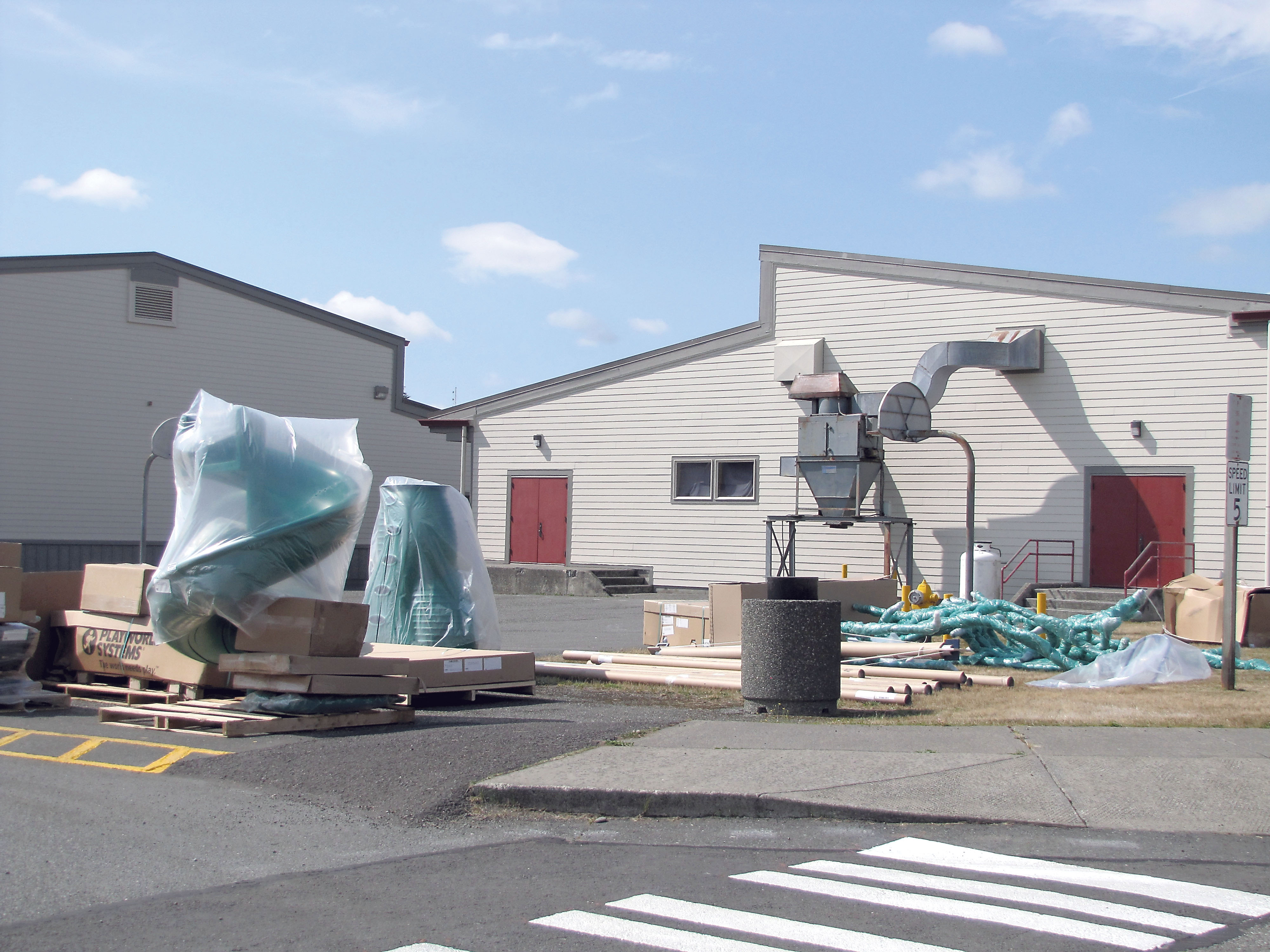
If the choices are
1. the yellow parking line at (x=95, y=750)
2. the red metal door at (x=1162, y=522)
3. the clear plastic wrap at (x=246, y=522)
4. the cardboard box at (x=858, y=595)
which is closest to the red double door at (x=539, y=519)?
the red metal door at (x=1162, y=522)

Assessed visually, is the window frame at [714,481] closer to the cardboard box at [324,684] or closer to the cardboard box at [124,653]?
the cardboard box at [124,653]

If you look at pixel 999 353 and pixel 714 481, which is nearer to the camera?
pixel 999 353

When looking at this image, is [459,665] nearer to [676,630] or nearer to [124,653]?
[124,653]

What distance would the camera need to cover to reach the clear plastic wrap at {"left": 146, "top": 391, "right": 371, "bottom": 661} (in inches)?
345

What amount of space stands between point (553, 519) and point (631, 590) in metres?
3.02

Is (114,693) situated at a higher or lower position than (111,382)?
lower

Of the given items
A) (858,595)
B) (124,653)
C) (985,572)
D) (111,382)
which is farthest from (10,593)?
(111,382)

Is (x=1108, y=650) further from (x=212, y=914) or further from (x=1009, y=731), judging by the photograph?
(x=212, y=914)

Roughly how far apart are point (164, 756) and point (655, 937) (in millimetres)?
4876

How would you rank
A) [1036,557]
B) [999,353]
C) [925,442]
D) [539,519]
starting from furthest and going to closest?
1. [539,519]
2. [925,442]
3. [1036,557]
4. [999,353]

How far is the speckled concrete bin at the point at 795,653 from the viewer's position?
30.8ft

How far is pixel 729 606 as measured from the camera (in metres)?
13.9

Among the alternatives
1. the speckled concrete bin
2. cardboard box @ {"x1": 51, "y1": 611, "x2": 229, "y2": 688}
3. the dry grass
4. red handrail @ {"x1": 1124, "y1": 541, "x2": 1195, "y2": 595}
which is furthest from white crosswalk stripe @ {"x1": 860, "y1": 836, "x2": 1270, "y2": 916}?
red handrail @ {"x1": 1124, "y1": 541, "x2": 1195, "y2": 595}

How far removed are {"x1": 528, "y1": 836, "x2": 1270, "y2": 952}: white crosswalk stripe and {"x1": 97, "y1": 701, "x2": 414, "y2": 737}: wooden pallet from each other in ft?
14.4
